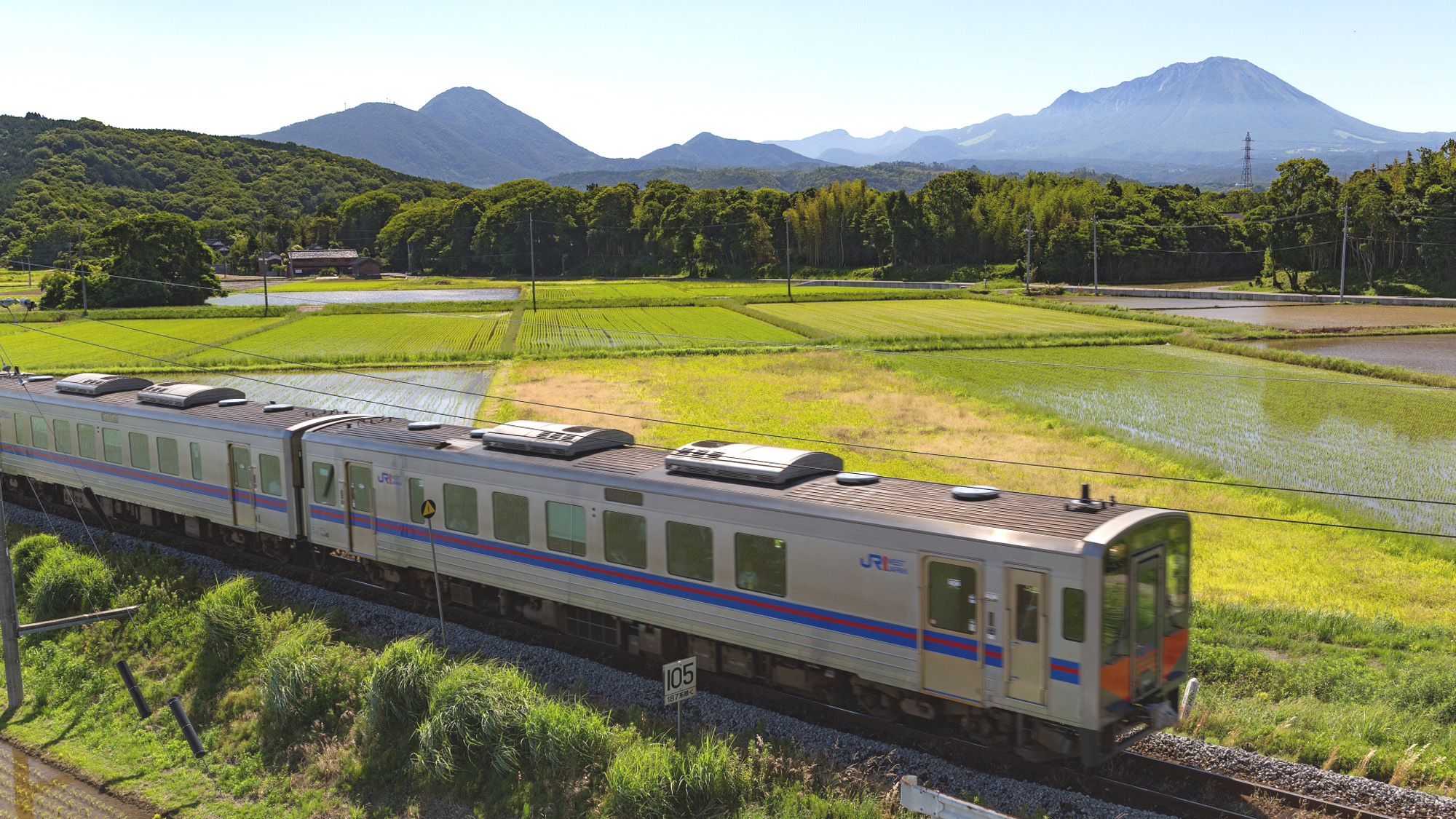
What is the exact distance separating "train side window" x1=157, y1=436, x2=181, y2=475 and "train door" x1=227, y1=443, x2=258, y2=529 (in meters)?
1.83

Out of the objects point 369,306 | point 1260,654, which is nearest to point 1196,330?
point 1260,654

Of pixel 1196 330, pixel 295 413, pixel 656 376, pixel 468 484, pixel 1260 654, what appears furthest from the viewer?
pixel 1196 330

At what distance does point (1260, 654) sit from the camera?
41.0ft

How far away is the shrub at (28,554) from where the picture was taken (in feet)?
57.0

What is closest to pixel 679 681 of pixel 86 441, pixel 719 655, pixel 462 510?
pixel 719 655

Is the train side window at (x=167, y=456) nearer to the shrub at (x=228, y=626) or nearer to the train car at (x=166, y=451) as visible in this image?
the train car at (x=166, y=451)

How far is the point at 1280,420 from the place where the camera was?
28.4 meters

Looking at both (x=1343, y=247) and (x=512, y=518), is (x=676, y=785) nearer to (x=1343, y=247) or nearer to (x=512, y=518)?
(x=512, y=518)

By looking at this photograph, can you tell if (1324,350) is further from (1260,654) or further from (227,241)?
(227,241)

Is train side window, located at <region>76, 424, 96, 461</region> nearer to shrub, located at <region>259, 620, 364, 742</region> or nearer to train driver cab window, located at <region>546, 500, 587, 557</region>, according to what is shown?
shrub, located at <region>259, 620, 364, 742</region>

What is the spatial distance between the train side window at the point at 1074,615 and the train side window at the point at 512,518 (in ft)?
23.4

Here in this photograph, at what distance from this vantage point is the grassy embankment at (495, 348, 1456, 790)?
35.0 feet

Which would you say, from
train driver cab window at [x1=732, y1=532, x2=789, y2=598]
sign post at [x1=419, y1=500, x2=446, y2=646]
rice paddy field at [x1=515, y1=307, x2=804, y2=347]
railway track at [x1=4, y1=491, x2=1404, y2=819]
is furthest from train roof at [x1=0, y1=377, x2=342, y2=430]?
rice paddy field at [x1=515, y1=307, x2=804, y2=347]

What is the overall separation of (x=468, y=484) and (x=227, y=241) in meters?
145
